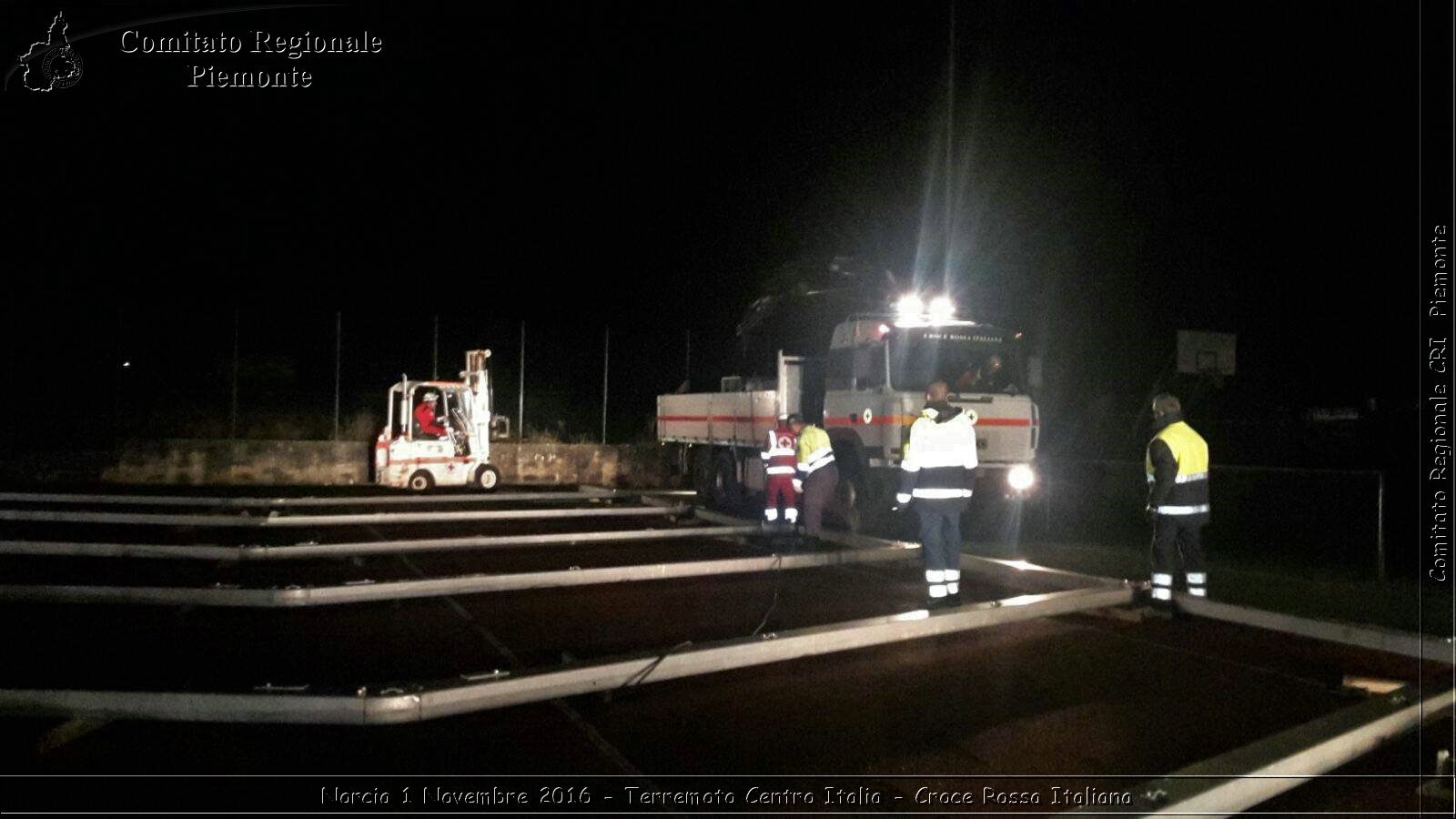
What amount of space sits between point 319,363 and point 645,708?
2155cm

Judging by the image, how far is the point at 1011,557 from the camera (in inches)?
451

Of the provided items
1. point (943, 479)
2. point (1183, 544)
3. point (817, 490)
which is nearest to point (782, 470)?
point (817, 490)

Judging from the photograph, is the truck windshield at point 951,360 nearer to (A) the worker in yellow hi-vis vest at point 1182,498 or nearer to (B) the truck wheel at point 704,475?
(A) the worker in yellow hi-vis vest at point 1182,498

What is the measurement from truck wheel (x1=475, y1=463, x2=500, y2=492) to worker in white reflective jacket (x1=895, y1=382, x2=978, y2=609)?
1383cm

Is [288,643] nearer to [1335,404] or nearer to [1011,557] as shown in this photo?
[1011,557]

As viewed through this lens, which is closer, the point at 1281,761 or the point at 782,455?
the point at 1281,761

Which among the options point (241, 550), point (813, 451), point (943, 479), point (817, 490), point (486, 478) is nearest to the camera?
point (943, 479)

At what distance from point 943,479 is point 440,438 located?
1412cm

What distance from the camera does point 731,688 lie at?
553 cm

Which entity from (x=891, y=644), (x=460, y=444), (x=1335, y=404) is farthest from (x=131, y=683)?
(x=1335, y=404)

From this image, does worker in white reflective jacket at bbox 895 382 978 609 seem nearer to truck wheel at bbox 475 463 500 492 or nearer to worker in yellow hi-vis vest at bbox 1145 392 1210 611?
worker in yellow hi-vis vest at bbox 1145 392 1210 611

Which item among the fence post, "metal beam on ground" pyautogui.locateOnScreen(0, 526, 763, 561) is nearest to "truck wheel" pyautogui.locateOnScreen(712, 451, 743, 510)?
"metal beam on ground" pyautogui.locateOnScreen(0, 526, 763, 561)

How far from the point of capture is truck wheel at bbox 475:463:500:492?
66.1ft

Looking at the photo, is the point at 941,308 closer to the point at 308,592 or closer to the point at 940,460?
the point at 940,460
